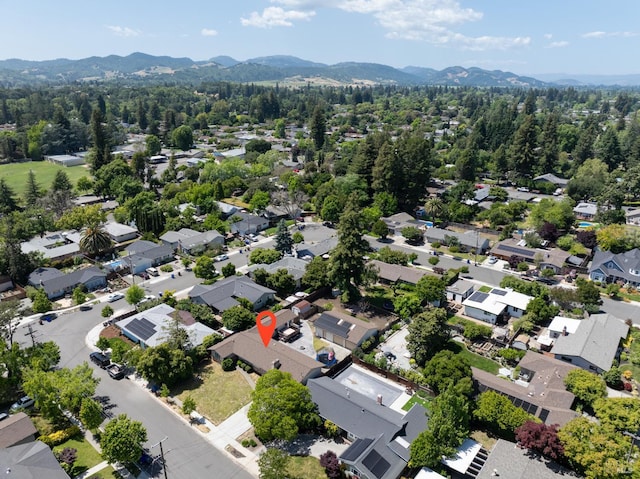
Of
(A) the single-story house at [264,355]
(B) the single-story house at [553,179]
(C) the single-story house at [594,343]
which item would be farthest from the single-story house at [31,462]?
(B) the single-story house at [553,179]

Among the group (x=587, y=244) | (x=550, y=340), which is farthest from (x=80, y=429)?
(x=587, y=244)

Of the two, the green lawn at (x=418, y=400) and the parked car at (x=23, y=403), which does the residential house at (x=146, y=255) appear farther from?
the green lawn at (x=418, y=400)

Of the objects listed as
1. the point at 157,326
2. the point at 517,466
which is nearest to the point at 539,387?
the point at 517,466

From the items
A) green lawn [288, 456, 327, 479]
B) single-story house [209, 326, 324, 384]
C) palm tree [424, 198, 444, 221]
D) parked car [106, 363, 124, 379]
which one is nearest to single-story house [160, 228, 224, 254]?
single-story house [209, 326, 324, 384]

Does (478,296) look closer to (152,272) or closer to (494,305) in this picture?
(494,305)

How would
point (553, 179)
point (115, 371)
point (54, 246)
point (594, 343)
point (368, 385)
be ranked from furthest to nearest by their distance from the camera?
point (553, 179) < point (54, 246) < point (594, 343) < point (115, 371) < point (368, 385)

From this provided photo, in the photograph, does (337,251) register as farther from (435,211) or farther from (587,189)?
(587,189)
